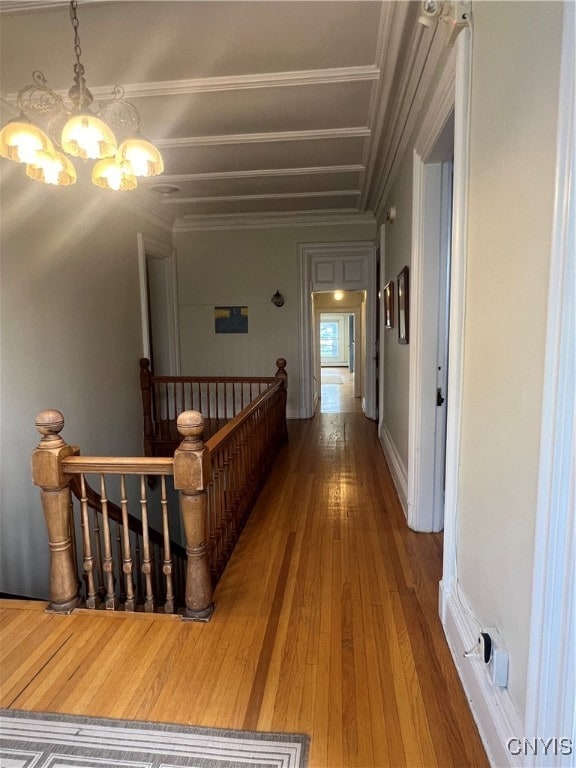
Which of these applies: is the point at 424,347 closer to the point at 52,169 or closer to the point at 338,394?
the point at 52,169

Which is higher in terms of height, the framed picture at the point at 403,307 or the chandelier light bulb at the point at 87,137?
the chandelier light bulb at the point at 87,137

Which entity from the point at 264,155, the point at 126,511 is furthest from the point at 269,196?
the point at 126,511

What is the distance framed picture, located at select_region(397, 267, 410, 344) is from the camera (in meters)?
2.97

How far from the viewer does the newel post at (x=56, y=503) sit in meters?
1.93

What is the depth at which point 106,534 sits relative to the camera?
2.05 metres

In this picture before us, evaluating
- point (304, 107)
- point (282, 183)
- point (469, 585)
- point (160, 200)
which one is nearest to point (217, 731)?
point (469, 585)

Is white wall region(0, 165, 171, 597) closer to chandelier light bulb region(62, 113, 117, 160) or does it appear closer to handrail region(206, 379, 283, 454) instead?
chandelier light bulb region(62, 113, 117, 160)

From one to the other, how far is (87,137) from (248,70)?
130cm

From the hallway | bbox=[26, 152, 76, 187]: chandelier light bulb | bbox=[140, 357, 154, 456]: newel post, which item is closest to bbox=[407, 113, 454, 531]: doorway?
bbox=[26, 152, 76, 187]: chandelier light bulb

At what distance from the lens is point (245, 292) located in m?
6.07

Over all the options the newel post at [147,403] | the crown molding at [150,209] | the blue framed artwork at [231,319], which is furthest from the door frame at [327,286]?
the newel post at [147,403]

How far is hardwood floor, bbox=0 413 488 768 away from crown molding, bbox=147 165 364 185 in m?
3.42

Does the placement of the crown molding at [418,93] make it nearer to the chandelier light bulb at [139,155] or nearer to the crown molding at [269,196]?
the crown molding at [269,196]

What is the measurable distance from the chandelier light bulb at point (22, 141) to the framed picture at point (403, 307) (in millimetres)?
2220
